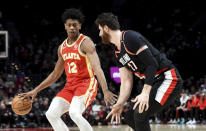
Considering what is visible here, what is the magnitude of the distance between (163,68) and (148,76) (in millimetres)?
408

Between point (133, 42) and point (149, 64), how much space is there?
282 millimetres

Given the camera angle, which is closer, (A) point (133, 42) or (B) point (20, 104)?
(A) point (133, 42)

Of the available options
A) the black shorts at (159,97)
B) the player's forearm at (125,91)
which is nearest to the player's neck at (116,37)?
the player's forearm at (125,91)

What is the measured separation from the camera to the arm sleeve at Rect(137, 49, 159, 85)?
3.61 m

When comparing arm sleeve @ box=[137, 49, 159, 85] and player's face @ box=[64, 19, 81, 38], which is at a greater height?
player's face @ box=[64, 19, 81, 38]

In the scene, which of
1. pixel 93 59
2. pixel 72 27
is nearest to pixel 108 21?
pixel 93 59

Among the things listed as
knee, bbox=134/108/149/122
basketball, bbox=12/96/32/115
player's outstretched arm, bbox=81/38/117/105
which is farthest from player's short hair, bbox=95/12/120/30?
basketball, bbox=12/96/32/115

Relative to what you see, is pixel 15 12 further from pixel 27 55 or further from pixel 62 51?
pixel 62 51

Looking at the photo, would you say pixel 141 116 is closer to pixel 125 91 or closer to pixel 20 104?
pixel 125 91

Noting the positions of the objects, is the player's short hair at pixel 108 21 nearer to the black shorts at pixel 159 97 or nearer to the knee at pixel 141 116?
the black shorts at pixel 159 97

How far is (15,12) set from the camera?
21.1 meters

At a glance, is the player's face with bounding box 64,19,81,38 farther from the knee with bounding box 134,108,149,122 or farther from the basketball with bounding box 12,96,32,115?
the knee with bounding box 134,108,149,122

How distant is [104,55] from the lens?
18562 mm

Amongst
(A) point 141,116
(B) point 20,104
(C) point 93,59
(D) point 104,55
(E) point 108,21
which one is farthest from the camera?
(D) point 104,55
